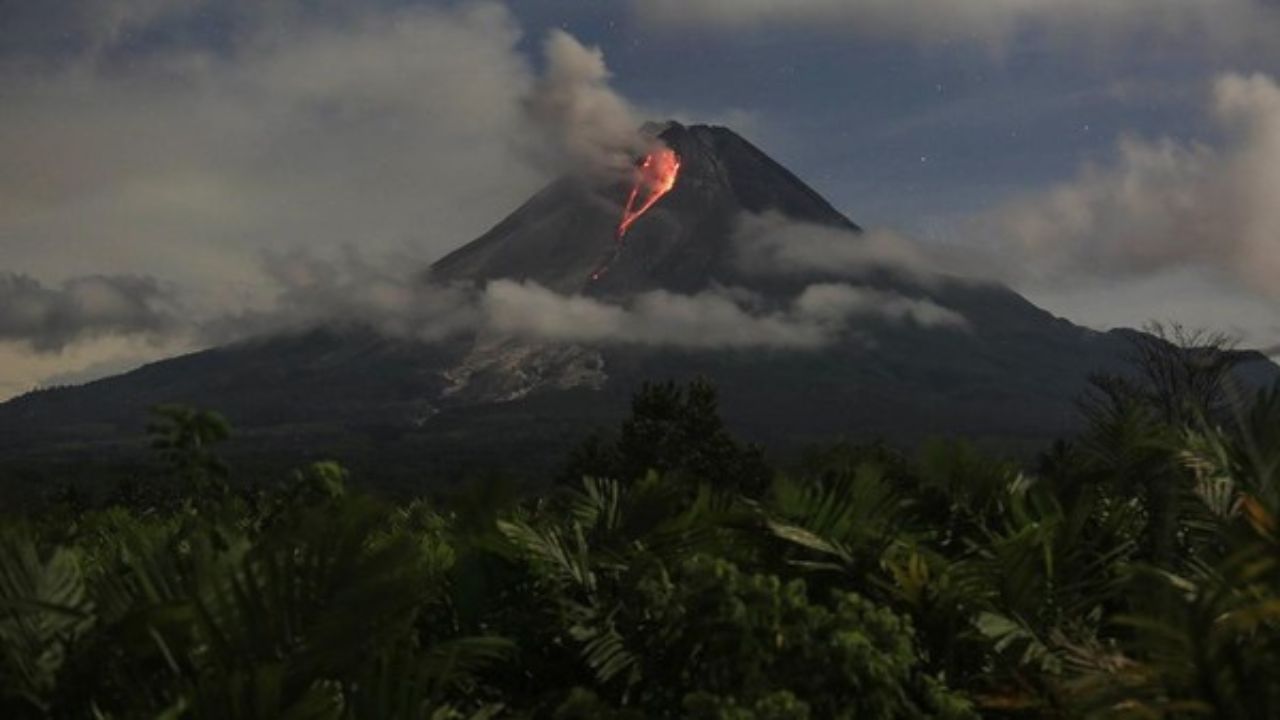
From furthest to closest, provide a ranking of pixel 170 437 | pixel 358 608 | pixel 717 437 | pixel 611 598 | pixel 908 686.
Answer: pixel 717 437 → pixel 170 437 → pixel 611 598 → pixel 908 686 → pixel 358 608

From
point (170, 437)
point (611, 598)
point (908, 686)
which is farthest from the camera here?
point (170, 437)

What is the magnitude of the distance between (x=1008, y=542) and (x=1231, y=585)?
83.5 inches

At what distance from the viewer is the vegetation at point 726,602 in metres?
2.88

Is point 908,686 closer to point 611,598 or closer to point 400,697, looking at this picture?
point 611,598

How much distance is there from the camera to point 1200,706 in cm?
252

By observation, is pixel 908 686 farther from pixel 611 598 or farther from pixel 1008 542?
pixel 611 598

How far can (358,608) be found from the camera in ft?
10.3

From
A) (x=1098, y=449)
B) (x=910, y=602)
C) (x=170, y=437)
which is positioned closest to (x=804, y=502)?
(x=910, y=602)

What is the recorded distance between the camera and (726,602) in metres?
4.00

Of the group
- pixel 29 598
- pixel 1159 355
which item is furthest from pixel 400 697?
pixel 1159 355

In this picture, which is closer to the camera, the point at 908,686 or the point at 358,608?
the point at 358,608

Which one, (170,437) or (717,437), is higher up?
(170,437)

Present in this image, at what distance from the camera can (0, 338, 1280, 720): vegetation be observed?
288 cm

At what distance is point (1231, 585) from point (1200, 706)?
0.26 m
